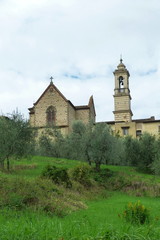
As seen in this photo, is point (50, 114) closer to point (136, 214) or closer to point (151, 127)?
point (151, 127)

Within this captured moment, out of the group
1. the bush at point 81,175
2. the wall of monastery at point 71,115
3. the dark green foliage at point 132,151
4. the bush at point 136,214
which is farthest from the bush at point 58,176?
the wall of monastery at point 71,115

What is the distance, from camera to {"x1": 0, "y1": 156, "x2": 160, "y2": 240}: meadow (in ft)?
21.0

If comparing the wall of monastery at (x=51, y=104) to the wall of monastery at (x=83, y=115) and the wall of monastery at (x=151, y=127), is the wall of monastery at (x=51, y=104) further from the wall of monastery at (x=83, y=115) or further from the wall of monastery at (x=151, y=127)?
the wall of monastery at (x=151, y=127)

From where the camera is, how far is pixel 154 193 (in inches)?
918

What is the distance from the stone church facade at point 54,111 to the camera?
5309 centimetres

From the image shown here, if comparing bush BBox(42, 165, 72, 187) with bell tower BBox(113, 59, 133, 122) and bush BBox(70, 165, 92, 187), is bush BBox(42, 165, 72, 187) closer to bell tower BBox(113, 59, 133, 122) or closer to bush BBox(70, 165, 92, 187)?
bush BBox(70, 165, 92, 187)

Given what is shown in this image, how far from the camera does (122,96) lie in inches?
2537

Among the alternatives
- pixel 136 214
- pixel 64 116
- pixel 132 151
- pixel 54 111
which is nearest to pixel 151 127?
pixel 64 116

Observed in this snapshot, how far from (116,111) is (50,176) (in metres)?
43.5

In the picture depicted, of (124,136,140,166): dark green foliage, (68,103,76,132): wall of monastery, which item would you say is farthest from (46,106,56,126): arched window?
(124,136,140,166): dark green foliage

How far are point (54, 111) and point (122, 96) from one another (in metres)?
16.5

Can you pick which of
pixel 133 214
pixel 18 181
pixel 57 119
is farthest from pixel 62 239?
pixel 57 119

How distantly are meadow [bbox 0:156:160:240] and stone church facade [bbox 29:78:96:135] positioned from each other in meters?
18.6

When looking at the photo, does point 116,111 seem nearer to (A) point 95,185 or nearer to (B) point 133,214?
(A) point 95,185
